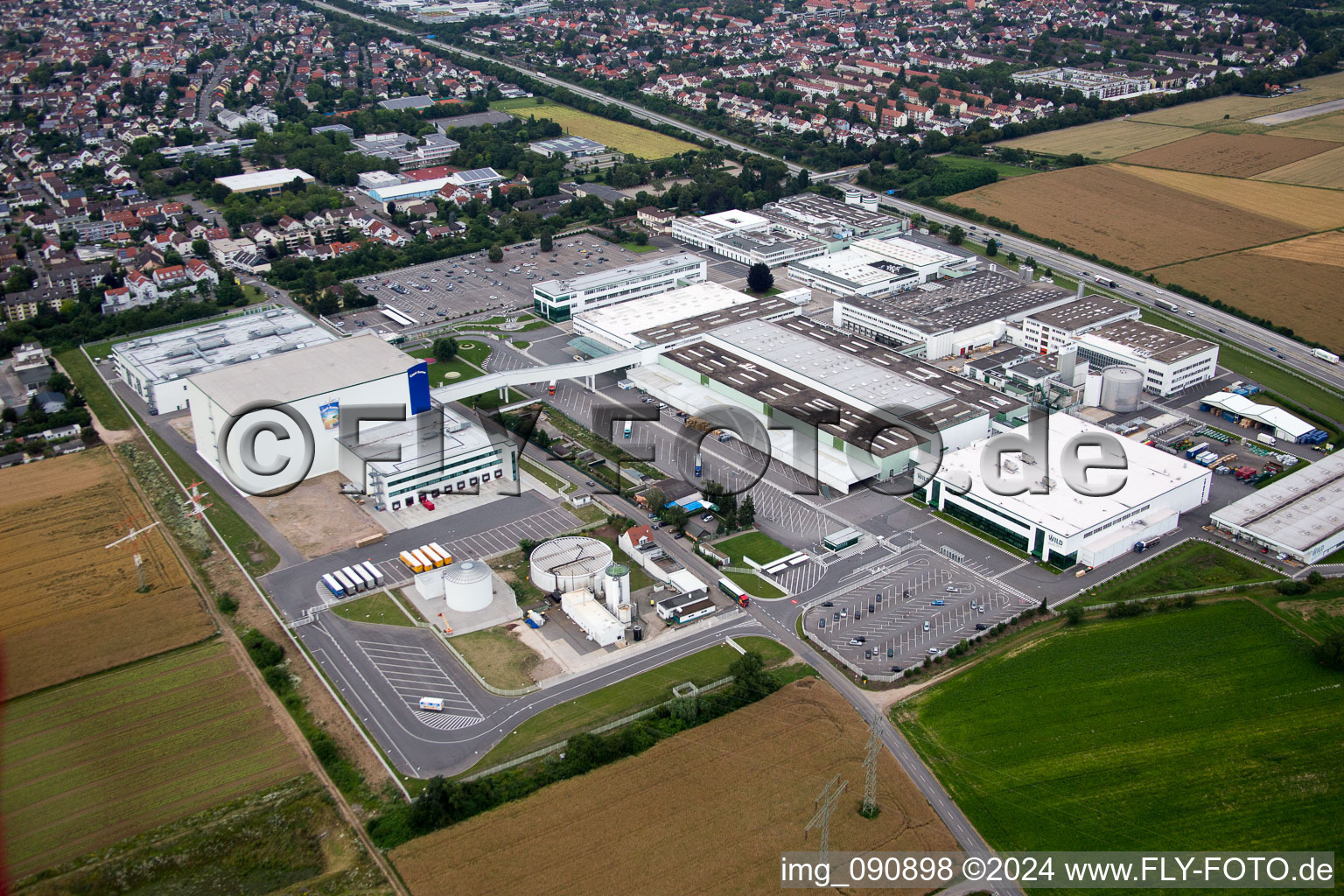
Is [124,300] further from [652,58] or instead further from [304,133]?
[652,58]

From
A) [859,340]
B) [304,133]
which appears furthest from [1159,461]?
[304,133]

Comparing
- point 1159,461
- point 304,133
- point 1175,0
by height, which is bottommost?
point 1159,461

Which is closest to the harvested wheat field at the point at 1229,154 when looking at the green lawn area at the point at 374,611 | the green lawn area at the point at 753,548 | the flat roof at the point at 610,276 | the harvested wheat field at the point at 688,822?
the flat roof at the point at 610,276


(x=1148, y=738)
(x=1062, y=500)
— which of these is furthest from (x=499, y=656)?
(x=1062, y=500)

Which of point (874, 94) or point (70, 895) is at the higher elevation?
point (874, 94)

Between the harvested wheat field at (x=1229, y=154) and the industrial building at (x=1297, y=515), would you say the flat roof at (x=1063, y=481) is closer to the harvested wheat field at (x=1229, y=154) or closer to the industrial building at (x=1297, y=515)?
the industrial building at (x=1297, y=515)

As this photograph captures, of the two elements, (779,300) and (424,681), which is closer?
(424,681)

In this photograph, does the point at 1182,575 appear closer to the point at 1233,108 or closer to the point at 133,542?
the point at 133,542
